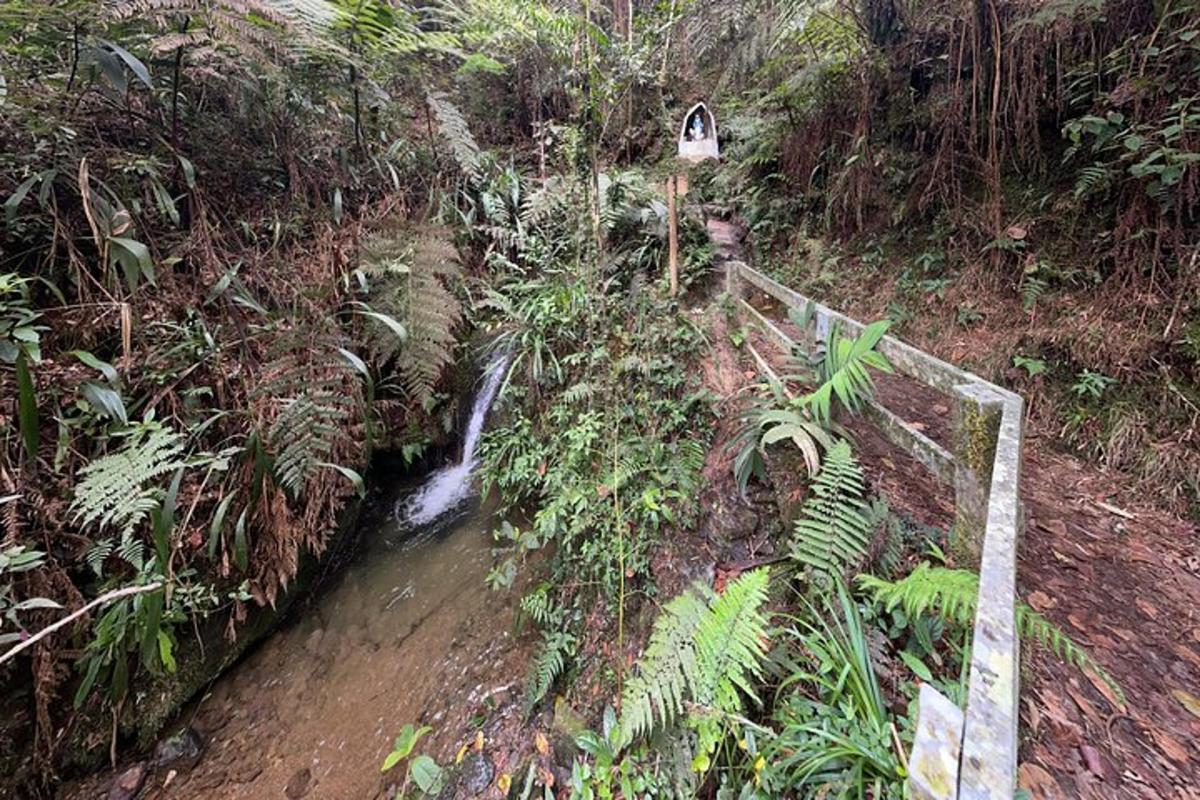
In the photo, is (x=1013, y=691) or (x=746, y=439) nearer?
(x=1013, y=691)

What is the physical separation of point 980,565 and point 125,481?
146 inches

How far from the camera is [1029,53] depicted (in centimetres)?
340

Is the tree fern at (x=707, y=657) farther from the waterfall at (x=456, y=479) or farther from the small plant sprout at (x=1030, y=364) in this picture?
the small plant sprout at (x=1030, y=364)

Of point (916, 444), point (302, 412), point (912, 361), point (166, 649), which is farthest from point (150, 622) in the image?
point (912, 361)

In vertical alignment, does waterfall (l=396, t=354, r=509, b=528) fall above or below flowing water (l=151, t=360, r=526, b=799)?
above

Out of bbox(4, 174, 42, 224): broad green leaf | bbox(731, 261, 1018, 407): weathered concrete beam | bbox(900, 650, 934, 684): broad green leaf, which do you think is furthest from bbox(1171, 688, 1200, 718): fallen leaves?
bbox(4, 174, 42, 224): broad green leaf

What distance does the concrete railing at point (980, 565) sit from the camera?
0.71 m

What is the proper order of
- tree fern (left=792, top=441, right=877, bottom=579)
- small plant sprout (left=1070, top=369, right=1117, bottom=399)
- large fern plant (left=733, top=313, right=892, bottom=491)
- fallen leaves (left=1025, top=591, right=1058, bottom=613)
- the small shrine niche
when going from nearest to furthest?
1. tree fern (left=792, top=441, right=877, bottom=579)
2. fallen leaves (left=1025, top=591, right=1058, bottom=613)
3. large fern plant (left=733, top=313, right=892, bottom=491)
4. small plant sprout (left=1070, top=369, right=1117, bottom=399)
5. the small shrine niche

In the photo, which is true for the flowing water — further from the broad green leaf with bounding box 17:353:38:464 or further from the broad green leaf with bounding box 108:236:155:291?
the broad green leaf with bounding box 108:236:155:291

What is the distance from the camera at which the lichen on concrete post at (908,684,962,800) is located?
701 mm

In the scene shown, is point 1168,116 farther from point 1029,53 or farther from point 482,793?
point 482,793

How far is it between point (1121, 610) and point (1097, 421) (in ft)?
5.16

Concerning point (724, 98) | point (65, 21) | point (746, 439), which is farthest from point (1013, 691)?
point (724, 98)

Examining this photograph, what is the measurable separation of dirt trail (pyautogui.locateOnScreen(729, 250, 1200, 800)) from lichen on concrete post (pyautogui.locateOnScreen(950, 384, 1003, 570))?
43 cm
